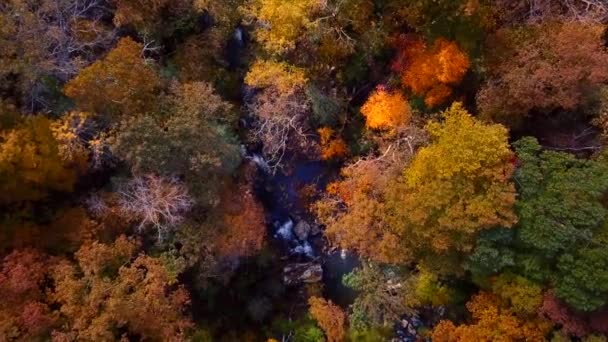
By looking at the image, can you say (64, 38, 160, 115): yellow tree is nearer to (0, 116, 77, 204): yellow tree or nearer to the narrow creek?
(0, 116, 77, 204): yellow tree

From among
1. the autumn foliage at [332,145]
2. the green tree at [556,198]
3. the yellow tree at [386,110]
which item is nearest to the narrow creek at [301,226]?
the autumn foliage at [332,145]

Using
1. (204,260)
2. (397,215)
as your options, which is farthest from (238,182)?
(397,215)

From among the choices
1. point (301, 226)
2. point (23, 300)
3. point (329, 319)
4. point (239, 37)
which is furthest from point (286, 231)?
point (23, 300)

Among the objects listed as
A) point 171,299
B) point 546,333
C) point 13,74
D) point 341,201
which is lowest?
point 171,299

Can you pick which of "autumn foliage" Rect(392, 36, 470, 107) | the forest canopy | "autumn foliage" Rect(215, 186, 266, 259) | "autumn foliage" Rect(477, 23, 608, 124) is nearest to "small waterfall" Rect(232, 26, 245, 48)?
the forest canopy

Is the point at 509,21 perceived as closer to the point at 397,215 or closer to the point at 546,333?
the point at 397,215

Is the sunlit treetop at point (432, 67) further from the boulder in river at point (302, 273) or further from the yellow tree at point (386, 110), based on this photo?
the boulder in river at point (302, 273)
